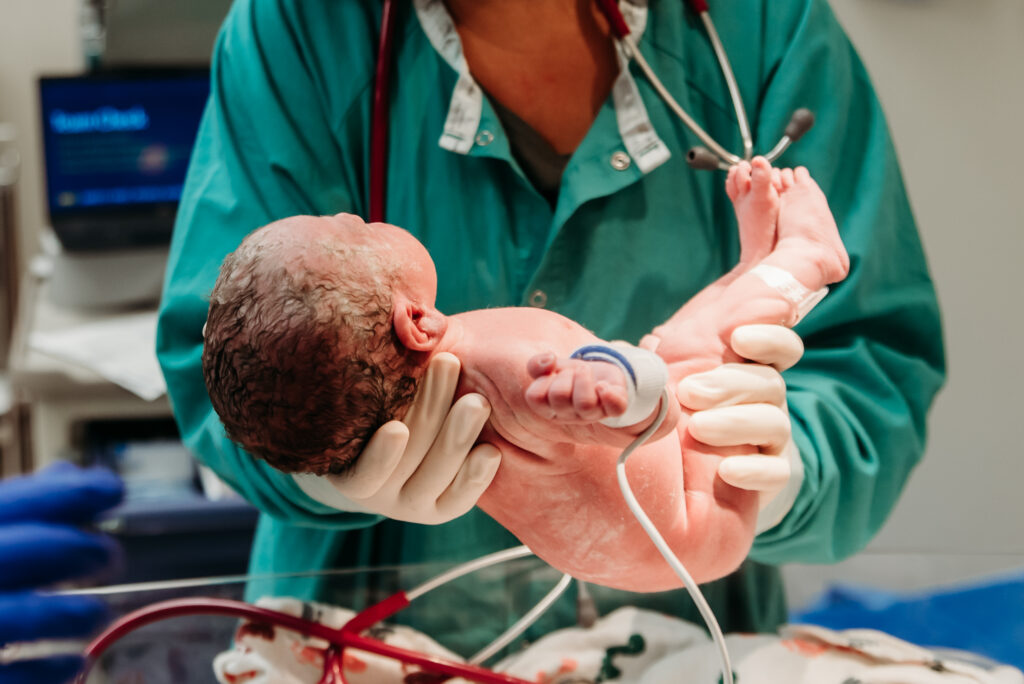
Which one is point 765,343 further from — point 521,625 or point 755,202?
point 521,625

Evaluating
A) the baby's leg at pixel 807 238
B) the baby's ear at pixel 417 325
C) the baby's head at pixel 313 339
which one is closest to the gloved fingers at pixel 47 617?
the baby's head at pixel 313 339

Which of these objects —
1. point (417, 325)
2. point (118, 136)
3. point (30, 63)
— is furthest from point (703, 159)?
point (30, 63)

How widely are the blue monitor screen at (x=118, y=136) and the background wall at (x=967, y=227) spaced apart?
4.01ft

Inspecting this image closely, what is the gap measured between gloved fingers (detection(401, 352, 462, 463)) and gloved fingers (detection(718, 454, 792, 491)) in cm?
20

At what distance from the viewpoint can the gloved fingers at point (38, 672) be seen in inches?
25.6

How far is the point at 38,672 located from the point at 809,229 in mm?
641

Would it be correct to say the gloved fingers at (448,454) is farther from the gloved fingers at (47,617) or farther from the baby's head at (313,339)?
the gloved fingers at (47,617)

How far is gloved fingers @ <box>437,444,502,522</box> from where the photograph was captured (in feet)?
Answer: 2.02

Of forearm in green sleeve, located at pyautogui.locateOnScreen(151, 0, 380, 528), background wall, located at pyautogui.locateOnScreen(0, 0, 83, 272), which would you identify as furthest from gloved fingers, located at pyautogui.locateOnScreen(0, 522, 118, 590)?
background wall, located at pyautogui.locateOnScreen(0, 0, 83, 272)

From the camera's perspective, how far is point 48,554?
66cm

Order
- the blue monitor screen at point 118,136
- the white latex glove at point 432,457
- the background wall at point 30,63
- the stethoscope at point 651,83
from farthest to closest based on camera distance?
the background wall at point 30,63
the blue monitor screen at point 118,136
the stethoscope at point 651,83
the white latex glove at point 432,457

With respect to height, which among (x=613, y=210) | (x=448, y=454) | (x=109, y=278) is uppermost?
(x=613, y=210)

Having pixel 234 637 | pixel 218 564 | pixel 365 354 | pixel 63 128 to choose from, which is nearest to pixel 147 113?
pixel 63 128

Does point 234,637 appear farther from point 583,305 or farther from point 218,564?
point 218,564
